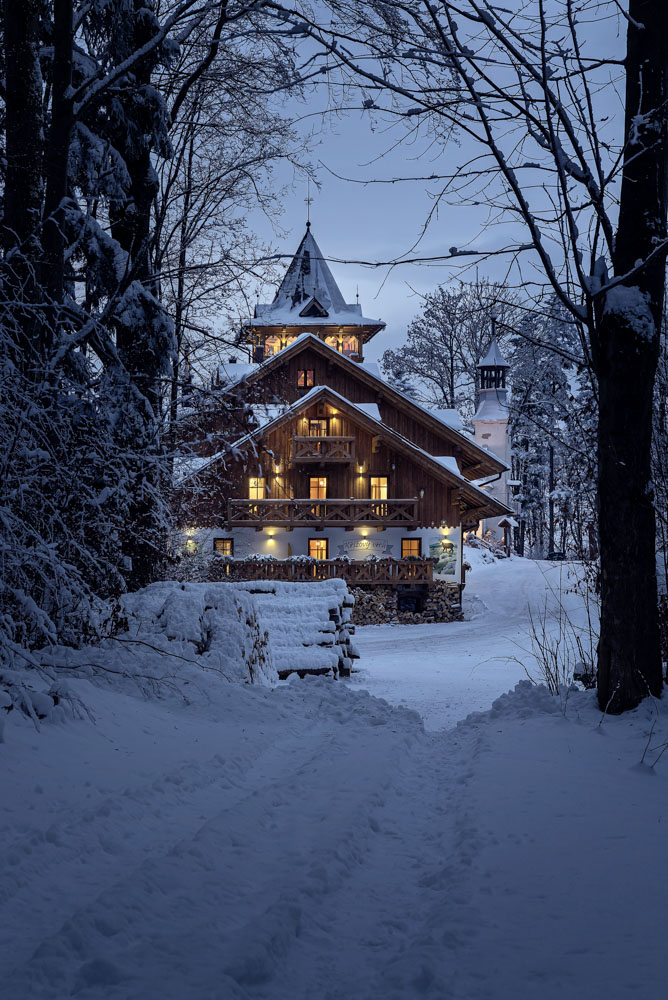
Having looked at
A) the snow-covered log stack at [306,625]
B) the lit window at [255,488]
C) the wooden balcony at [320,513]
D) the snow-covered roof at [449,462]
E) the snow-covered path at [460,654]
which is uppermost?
the snow-covered roof at [449,462]

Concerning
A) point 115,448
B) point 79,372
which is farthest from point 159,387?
point 115,448

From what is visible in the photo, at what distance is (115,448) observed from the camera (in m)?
6.54

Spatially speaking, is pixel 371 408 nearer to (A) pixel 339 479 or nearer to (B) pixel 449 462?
(A) pixel 339 479

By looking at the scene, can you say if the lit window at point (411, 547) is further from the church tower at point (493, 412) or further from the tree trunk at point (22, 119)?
the tree trunk at point (22, 119)

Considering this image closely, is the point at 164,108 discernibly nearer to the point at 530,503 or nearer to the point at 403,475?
the point at 403,475

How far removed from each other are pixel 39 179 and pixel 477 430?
44.9 meters

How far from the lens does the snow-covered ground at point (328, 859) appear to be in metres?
2.47

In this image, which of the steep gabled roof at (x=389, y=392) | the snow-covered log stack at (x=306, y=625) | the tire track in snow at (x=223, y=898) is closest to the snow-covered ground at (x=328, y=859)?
the tire track in snow at (x=223, y=898)

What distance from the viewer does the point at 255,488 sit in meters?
29.2

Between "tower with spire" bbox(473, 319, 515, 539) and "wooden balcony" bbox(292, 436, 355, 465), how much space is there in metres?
22.4

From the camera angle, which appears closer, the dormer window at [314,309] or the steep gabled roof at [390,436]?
the steep gabled roof at [390,436]

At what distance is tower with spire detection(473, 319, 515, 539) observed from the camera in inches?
1967

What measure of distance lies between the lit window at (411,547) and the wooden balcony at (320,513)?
0.85 meters

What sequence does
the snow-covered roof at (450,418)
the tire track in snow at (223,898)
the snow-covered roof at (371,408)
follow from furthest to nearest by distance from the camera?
the snow-covered roof at (450,418), the snow-covered roof at (371,408), the tire track in snow at (223,898)
